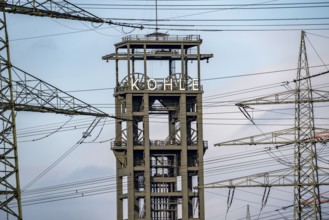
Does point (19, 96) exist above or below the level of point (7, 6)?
below

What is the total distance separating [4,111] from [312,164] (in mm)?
52672

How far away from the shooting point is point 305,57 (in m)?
161

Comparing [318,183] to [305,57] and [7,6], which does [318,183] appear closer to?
[305,57]

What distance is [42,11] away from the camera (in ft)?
397

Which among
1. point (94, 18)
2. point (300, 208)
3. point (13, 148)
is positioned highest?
point (94, 18)

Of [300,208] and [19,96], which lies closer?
[19,96]

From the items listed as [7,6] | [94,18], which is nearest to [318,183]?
[94,18]

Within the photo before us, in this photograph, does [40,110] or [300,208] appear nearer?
[40,110]

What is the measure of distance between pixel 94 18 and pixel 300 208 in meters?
43.3

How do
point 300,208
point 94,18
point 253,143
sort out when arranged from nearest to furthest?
point 94,18 < point 300,208 < point 253,143

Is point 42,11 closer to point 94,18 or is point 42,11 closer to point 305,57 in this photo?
point 94,18

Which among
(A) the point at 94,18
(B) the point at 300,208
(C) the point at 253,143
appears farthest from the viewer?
(C) the point at 253,143

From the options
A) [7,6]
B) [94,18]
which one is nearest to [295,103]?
[94,18]

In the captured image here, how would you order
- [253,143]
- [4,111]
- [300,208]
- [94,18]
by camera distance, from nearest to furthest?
[4,111] < [94,18] < [300,208] < [253,143]
